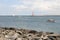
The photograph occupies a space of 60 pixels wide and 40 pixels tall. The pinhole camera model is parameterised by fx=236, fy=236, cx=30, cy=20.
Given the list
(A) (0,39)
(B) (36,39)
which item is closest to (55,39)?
(B) (36,39)

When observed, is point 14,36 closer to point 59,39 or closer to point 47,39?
point 47,39

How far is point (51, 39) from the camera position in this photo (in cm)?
1634

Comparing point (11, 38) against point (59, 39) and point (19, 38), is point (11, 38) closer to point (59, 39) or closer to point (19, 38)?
point (19, 38)

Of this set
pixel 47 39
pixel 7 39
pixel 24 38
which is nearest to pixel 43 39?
pixel 47 39

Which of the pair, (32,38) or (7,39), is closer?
(7,39)

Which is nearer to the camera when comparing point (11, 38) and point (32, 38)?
point (11, 38)

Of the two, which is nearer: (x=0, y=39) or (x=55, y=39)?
(x=0, y=39)

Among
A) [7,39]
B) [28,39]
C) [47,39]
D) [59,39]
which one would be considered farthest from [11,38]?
[59,39]

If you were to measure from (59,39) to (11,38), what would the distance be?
12.3 feet

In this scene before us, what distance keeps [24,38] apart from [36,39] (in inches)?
34.2

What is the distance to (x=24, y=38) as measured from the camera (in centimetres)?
1638

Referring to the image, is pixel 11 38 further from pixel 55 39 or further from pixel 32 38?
pixel 55 39

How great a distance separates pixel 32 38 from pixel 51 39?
132cm

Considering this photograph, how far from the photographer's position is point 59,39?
55.7 ft
